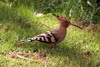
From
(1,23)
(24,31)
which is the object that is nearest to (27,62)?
(24,31)

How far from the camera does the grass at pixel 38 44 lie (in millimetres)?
3684

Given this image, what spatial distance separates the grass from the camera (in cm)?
368

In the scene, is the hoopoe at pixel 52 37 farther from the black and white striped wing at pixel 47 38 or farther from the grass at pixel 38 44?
the grass at pixel 38 44

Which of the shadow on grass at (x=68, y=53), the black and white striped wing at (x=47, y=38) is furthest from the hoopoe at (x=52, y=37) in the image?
the shadow on grass at (x=68, y=53)

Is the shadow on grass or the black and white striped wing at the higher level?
the black and white striped wing

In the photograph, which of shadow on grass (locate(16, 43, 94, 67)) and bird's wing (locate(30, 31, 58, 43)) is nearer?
shadow on grass (locate(16, 43, 94, 67))

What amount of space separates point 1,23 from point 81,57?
1751 mm

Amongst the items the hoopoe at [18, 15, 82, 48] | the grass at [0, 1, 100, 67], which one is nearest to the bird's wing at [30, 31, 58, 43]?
the hoopoe at [18, 15, 82, 48]

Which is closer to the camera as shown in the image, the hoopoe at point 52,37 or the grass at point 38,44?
the grass at point 38,44

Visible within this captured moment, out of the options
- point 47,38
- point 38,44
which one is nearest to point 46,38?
point 47,38

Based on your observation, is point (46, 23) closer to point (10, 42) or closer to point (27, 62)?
point (10, 42)

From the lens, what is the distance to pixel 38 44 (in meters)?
4.17

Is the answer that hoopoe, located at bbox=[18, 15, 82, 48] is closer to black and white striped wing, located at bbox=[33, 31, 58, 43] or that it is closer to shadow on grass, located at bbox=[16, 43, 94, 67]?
black and white striped wing, located at bbox=[33, 31, 58, 43]

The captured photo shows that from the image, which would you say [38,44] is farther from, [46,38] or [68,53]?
[68,53]
